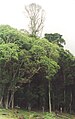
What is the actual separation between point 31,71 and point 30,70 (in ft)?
0.60

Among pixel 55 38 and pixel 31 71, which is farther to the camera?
pixel 55 38

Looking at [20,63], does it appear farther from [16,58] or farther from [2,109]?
[2,109]

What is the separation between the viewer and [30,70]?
143 ft

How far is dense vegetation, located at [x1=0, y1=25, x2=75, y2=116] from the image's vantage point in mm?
42875

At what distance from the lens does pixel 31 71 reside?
144ft

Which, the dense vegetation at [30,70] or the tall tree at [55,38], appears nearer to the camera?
the dense vegetation at [30,70]

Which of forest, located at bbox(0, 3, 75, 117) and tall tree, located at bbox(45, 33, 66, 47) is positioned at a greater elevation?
tall tree, located at bbox(45, 33, 66, 47)

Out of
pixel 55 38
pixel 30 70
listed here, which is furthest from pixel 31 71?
pixel 55 38

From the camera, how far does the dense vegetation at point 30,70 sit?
141 feet

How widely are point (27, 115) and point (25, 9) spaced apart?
18.4m

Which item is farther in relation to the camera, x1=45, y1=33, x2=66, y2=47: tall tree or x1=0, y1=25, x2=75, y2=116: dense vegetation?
x1=45, y1=33, x2=66, y2=47: tall tree

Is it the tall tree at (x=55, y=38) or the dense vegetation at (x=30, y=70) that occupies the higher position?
the tall tree at (x=55, y=38)

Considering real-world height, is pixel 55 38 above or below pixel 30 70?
above

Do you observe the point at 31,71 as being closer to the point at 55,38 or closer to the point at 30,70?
the point at 30,70
